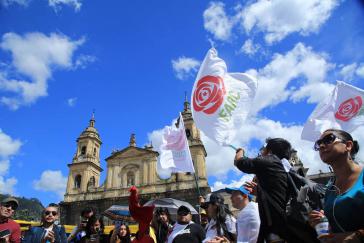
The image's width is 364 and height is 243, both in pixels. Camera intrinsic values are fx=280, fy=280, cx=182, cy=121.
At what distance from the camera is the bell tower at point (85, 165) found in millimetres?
35938

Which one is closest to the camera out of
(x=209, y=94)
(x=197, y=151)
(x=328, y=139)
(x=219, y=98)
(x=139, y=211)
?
(x=328, y=139)

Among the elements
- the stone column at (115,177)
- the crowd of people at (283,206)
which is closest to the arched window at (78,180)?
the stone column at (115,177)

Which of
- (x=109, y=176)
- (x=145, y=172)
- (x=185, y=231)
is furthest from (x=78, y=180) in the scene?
(x=185, y=231)

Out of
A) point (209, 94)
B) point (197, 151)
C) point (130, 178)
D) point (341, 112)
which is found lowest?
point (209, 94)

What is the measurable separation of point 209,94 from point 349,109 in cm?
425

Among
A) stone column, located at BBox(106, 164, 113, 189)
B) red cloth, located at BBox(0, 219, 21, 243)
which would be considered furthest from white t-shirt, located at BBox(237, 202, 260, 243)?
stone column, located at BBox(106, 164, 113, 189)

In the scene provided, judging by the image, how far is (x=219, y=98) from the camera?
444 centimetres

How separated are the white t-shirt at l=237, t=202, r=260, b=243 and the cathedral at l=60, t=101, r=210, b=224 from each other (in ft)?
91.3

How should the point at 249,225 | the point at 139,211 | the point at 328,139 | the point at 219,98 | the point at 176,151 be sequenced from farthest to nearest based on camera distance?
1. the point at 176,151
2. the point at 219,98
3. the point at 139,211
4. the point at 249,225
5. the point at 328,139

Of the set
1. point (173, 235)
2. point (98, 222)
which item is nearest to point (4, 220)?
point (98, 222)

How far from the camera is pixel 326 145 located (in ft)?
6.61

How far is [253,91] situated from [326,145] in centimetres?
248

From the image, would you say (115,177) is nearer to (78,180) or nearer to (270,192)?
(78,180)

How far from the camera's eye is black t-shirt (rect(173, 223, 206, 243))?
12.2 feet
